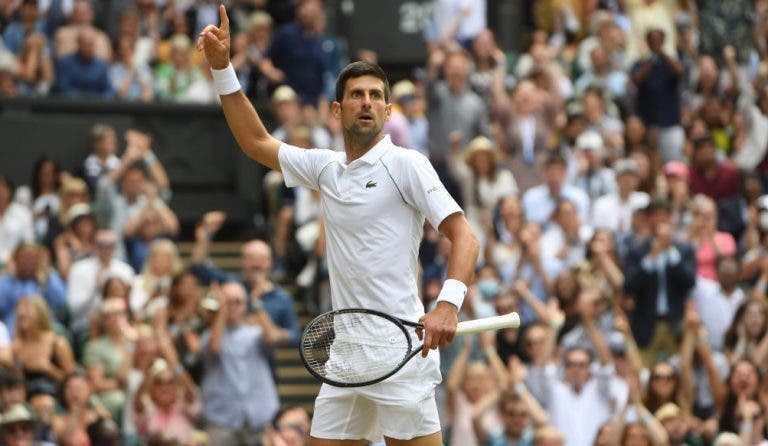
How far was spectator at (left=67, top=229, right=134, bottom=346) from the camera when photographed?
14438 millimetres

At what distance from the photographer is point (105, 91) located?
17.5 meters

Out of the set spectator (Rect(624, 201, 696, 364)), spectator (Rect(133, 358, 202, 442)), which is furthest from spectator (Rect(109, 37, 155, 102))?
spectator (Rect(624, 201, 696, 364))

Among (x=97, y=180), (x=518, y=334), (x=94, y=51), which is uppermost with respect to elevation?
(x=94, y=51)

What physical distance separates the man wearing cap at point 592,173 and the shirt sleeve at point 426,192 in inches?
348

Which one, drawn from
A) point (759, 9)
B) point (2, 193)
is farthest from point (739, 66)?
point (2, 193)

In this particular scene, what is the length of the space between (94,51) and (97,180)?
53.1 inches

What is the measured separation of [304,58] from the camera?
1769 centimetres

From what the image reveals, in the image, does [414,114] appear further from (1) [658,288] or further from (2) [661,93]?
(1) [658,288]

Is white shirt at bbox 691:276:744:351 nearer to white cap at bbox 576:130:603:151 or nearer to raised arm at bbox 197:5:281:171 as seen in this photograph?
white cap at bbox 576:130:603:151

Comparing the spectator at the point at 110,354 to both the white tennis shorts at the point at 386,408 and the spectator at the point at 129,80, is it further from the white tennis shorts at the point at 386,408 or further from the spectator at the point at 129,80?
the white tennis shorts at the point at 386,408

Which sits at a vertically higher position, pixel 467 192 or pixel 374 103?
pixel 374 103

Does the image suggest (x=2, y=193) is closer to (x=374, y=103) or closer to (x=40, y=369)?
(x=40, y=369)

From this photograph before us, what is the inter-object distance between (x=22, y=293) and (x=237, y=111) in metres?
6.19

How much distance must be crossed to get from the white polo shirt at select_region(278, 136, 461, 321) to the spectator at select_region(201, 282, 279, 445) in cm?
576
